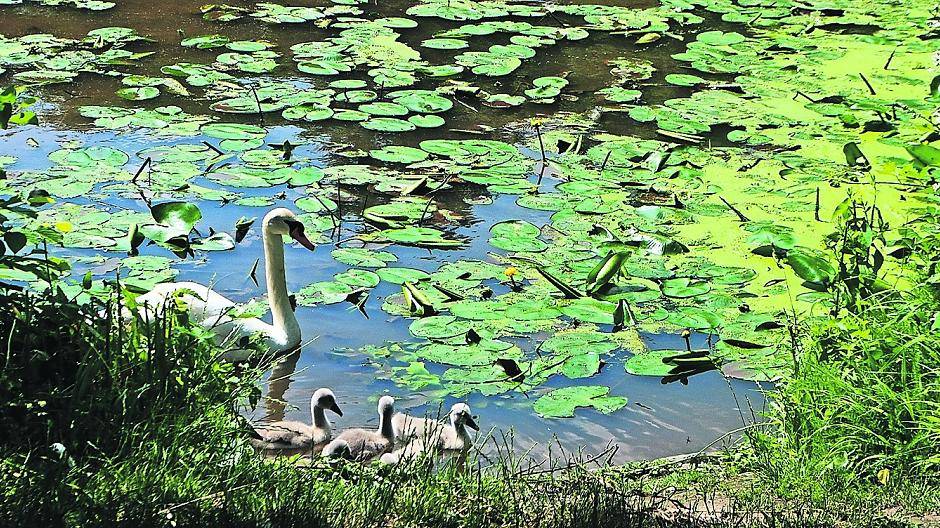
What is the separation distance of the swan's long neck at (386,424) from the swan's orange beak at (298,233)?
4.20 feet

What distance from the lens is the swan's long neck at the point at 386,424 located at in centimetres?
414

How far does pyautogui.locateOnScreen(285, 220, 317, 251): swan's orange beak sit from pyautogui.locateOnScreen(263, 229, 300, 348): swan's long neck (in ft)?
0.48

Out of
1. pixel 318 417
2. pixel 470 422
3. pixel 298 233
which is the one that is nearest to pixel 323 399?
pixel 318 417

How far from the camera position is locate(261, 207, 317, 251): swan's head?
497 cm

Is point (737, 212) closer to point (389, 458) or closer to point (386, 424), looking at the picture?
point (386, 424)

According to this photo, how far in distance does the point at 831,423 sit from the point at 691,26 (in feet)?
23.8

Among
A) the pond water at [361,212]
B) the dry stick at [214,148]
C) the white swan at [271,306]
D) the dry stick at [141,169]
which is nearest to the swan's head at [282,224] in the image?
the white swan at [271,306]

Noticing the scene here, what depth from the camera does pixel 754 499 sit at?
3.30 metres

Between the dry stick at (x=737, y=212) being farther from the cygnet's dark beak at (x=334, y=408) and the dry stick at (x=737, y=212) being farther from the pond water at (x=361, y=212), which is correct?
the cygnet's dark beak at (x=334, y=408)

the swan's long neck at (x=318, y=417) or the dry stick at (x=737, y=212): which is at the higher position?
the dry stick at (x=737, y=212)

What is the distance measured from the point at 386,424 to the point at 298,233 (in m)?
1.43

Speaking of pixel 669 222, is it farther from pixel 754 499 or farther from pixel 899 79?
pixel 899 79

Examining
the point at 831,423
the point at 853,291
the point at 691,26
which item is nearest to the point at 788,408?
the point at 831,423

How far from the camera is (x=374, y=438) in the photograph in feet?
13.5
